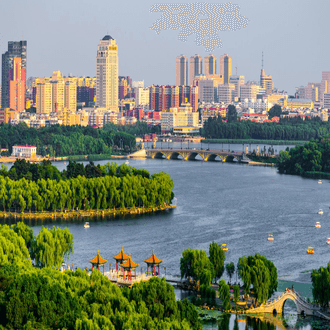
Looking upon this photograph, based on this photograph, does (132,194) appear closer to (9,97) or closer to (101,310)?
(101,310)

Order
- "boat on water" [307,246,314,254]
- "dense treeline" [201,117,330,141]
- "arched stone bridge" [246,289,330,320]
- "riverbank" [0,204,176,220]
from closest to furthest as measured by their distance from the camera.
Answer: "arched stone bridge" [246,289,330,320]
"boat on water" [307,246,314,254]
"riverbank" [0,204,176,220]
"dense treeline" [201,117,330,141]

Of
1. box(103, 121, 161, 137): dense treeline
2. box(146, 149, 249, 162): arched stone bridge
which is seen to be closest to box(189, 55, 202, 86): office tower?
box(103, 121, 161, 137): dense treeline

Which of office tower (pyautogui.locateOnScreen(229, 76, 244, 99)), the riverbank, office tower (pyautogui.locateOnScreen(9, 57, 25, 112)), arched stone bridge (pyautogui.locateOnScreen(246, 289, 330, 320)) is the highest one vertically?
office tower (pyautogui.locateOnScreen(229, 76, 244, 99))

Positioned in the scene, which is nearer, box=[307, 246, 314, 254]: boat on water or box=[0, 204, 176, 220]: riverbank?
box=[307, 246, 314, 254]: boat on water

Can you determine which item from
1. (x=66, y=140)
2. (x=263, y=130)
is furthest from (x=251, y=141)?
(x=66, y=140)

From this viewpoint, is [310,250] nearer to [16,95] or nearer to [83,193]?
[83,193]

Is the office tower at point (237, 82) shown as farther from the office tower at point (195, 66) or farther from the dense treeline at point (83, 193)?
the dense treeline at point (83, 193)

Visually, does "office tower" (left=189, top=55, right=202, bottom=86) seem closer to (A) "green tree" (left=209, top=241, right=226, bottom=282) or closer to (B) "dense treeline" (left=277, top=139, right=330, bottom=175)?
(B) "dense treeline" (left=277, top=139, right=330, bottom=175)
